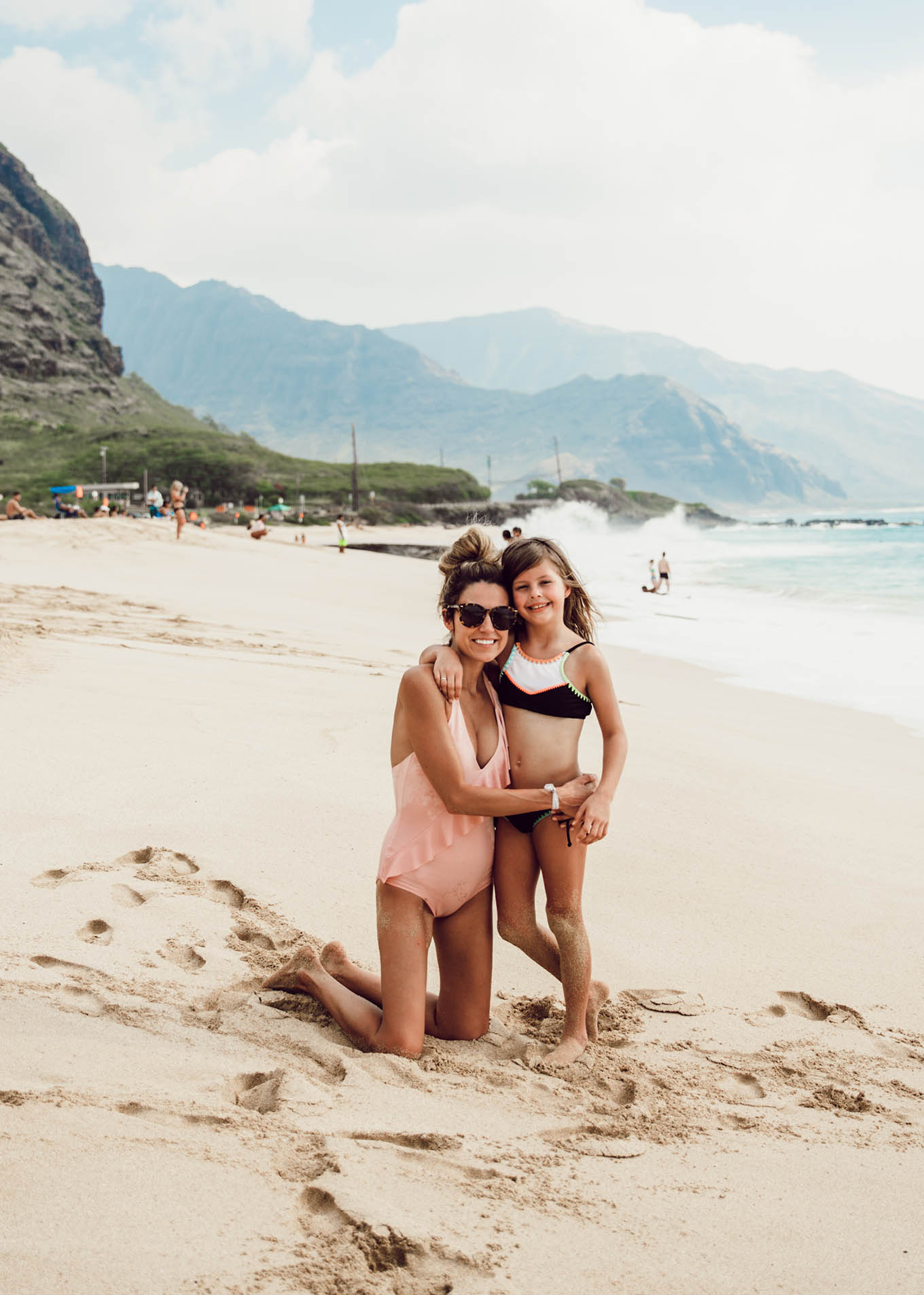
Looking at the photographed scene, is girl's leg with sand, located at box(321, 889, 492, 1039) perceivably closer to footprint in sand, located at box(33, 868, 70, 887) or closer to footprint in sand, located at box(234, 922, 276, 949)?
footprint in sand, located at box(234, 922, 276, 949)

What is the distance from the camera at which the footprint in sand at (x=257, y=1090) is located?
7.42 feet

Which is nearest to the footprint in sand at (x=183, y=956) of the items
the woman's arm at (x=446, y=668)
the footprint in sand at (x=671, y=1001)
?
the woman's arm at (x=446, y=668)

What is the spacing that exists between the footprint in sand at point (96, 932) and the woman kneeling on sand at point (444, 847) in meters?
0.59

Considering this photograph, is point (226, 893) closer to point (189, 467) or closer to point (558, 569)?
point (558, 569)

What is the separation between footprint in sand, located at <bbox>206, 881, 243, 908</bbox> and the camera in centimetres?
362

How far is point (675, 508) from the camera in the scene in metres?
129

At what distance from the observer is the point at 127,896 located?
348cm

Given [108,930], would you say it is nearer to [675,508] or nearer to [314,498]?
[314,498]

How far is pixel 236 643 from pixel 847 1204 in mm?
7953

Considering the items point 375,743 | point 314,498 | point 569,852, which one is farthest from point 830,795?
point 314,498

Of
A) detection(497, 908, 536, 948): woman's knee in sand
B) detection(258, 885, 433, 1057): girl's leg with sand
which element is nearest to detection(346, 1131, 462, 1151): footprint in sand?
detection(258, 885, 433, 1057): girl's leg with sand

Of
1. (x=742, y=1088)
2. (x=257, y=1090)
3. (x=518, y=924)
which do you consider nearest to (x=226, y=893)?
(x=518, y=924)

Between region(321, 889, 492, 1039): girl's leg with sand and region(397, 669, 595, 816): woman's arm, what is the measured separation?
384 millimetres

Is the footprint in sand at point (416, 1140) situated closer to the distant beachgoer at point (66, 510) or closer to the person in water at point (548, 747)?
the person in water at point (548, 747)
